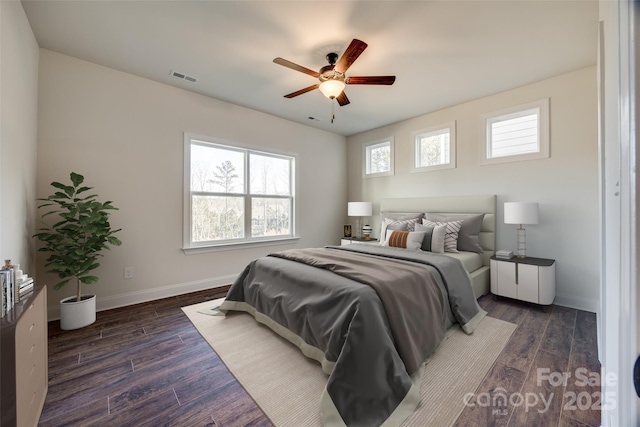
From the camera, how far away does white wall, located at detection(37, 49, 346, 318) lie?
271 centimetres

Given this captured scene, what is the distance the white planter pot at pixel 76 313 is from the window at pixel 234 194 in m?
1.19

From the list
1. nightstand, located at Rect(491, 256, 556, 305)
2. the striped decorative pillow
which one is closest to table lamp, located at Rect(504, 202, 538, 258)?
nightstand, located at Rect(491, 256, 556, 305)

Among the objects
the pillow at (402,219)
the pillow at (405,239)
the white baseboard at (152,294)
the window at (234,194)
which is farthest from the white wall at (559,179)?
the white baseboard at (152,294)

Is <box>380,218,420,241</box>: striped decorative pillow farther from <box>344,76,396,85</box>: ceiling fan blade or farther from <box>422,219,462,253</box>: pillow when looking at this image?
<box>344,76,396,85</box>: ceiling fan blade

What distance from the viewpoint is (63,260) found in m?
2.43

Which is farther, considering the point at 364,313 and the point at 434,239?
the point at 434,239

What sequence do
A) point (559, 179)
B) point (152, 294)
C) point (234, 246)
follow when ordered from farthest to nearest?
point (234, 246) < point (152, 294) < point (559, 179)

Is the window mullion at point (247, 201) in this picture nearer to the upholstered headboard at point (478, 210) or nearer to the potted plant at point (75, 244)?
the potted plant at point (75, 244)

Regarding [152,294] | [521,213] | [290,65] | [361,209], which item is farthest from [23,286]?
[521,213]

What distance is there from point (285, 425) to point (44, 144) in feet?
11.4

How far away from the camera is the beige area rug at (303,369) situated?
148 cm

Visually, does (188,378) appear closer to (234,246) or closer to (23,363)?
(23,363)

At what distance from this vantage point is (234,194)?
159 inches

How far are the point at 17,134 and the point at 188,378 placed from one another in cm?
232
